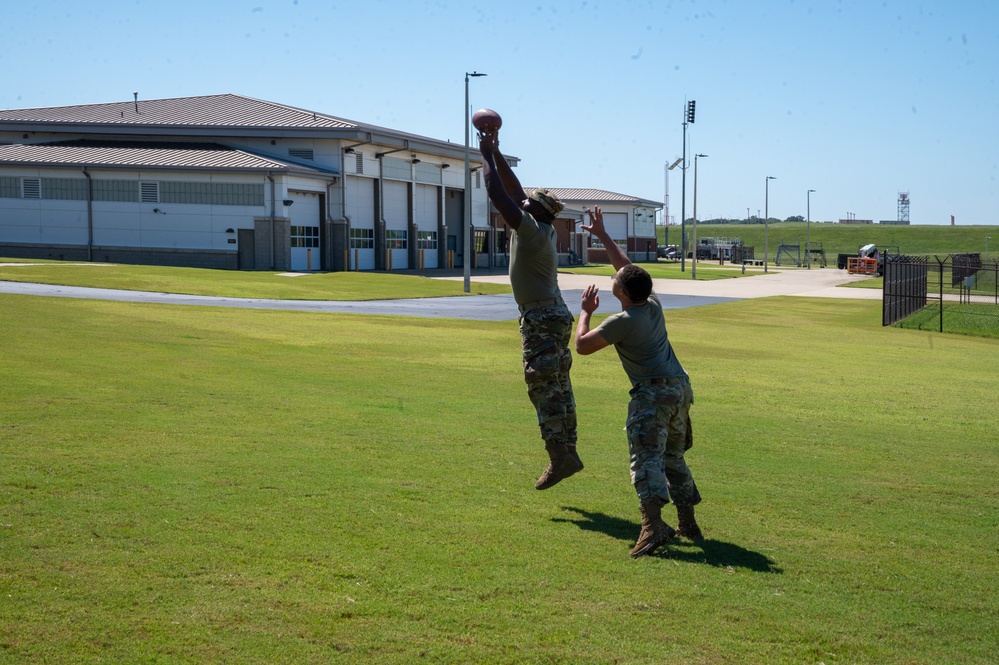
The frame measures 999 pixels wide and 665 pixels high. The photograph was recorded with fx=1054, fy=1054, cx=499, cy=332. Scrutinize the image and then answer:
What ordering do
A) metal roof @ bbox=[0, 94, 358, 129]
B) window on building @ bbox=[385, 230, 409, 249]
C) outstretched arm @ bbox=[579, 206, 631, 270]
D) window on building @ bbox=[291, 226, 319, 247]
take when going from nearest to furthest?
outstretched arm @ bbox=[579, 206, 631, 270] < window on building @ bbox=[291, 226, 319, 247] < metal roof @ bbox=[0, 94, 358, 129] < window on building @ bbox=[385, 230, 409, 249]

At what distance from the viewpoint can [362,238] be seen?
57.0 metres

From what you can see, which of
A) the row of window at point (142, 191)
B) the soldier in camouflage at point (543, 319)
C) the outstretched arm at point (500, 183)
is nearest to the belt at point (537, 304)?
the soldier in camouflage at point (543, 319)

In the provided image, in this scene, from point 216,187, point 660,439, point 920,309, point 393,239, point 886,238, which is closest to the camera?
point 660,439

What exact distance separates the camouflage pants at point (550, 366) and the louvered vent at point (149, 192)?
45.2 m

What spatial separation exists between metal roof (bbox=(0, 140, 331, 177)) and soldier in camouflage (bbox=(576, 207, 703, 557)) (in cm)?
4381

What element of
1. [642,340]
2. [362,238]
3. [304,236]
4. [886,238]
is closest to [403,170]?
[362,238]

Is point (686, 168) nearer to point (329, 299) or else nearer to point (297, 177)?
point (297, 177)

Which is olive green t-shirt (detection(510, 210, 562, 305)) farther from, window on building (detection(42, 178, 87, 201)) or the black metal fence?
window on building (detection(42, 178, 87, 201))

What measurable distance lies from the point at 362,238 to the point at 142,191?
12255 mm

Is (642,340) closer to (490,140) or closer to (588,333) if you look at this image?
(588,333)

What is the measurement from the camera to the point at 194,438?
8719mm

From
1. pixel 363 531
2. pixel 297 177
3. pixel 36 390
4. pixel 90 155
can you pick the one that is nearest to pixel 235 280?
pixel 297 177

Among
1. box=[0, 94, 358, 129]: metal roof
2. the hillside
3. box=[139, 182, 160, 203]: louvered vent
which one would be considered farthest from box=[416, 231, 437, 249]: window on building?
the hillside

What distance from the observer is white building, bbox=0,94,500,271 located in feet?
160
